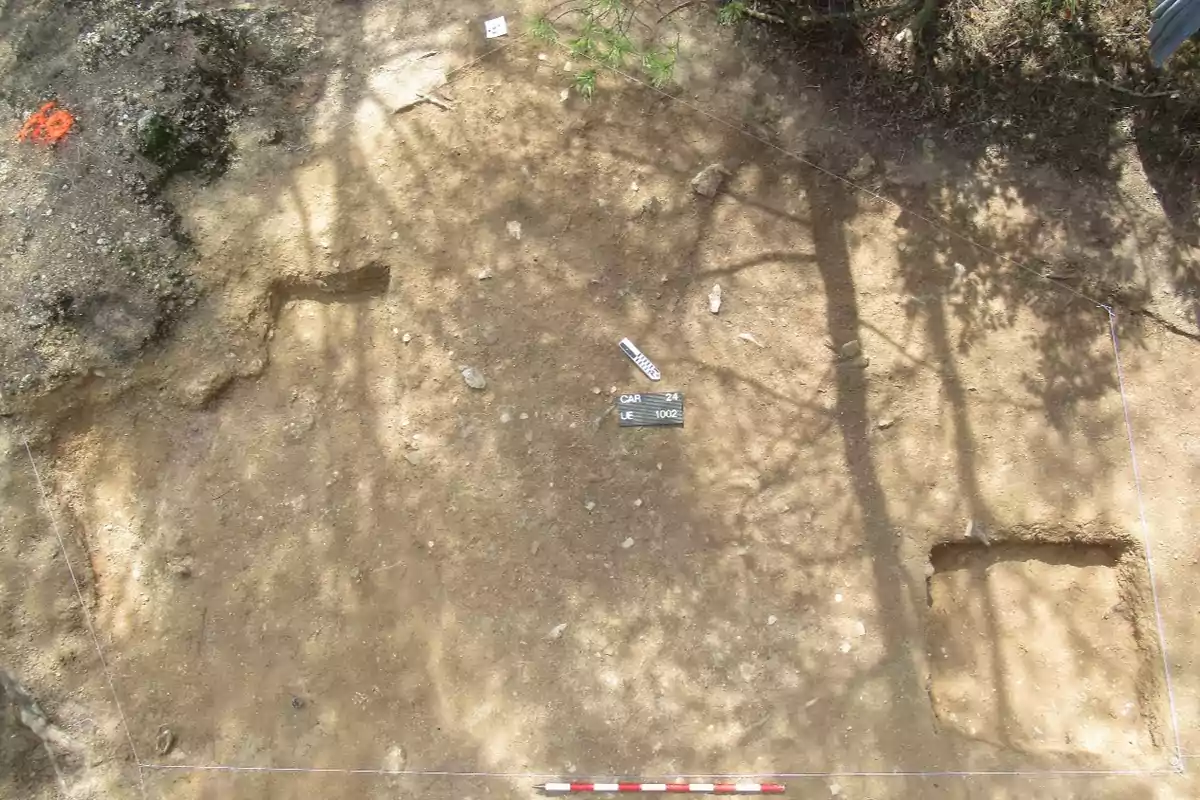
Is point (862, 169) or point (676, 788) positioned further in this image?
point (862, 169)

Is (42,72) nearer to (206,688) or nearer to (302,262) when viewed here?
(302,262)

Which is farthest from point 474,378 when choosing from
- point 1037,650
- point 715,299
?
point 1037,650

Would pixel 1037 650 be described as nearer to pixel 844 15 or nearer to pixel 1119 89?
pixel 1119 89

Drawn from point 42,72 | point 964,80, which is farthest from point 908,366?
point 42,72

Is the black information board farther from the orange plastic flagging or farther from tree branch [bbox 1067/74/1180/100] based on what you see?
the orange plastic flagging

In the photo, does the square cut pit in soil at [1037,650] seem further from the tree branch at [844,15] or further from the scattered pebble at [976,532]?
the tree branch at [844,15]

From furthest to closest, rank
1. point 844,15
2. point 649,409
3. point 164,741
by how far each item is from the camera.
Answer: point 844,15 → point 649,409 → point 164,741

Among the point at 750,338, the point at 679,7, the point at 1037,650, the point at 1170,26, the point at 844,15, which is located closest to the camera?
the point at 1037,650
